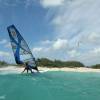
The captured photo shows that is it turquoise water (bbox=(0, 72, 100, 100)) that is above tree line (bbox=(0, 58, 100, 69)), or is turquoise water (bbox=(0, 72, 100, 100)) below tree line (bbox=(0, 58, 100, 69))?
below

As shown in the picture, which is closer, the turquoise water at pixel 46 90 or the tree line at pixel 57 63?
the turquoise water at pixel 46 90

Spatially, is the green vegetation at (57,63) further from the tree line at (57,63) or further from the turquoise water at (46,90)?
the turquoise water at (46,90)

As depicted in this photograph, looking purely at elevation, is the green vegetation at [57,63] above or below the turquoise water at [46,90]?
above

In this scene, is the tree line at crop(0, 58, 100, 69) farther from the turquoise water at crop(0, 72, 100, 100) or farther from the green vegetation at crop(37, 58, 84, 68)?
the turquoise water at crop(0, 72, 100, 100)

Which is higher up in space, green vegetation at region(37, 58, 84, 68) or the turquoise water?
green vegetation at region(37, 58, 84, 68)

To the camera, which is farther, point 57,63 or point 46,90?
Result: point 57,63

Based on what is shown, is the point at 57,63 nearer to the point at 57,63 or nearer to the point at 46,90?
the point at 57,63

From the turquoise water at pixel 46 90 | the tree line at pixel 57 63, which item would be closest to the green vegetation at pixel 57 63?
the tree line at pixel 57 63

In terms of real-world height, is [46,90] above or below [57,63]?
below

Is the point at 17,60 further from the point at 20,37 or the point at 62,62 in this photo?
the point at 62,62

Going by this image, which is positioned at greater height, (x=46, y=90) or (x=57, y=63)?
(x=57, y=63)

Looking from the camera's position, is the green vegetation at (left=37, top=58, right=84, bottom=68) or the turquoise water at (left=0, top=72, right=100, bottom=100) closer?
the turquoise water at (left=0, top=72, right=100, bottom=100)

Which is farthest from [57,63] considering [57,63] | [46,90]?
[46,90]

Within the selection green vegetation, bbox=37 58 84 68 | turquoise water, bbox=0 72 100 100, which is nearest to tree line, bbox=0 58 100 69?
green vegetation, bbox=37 58 84 68
